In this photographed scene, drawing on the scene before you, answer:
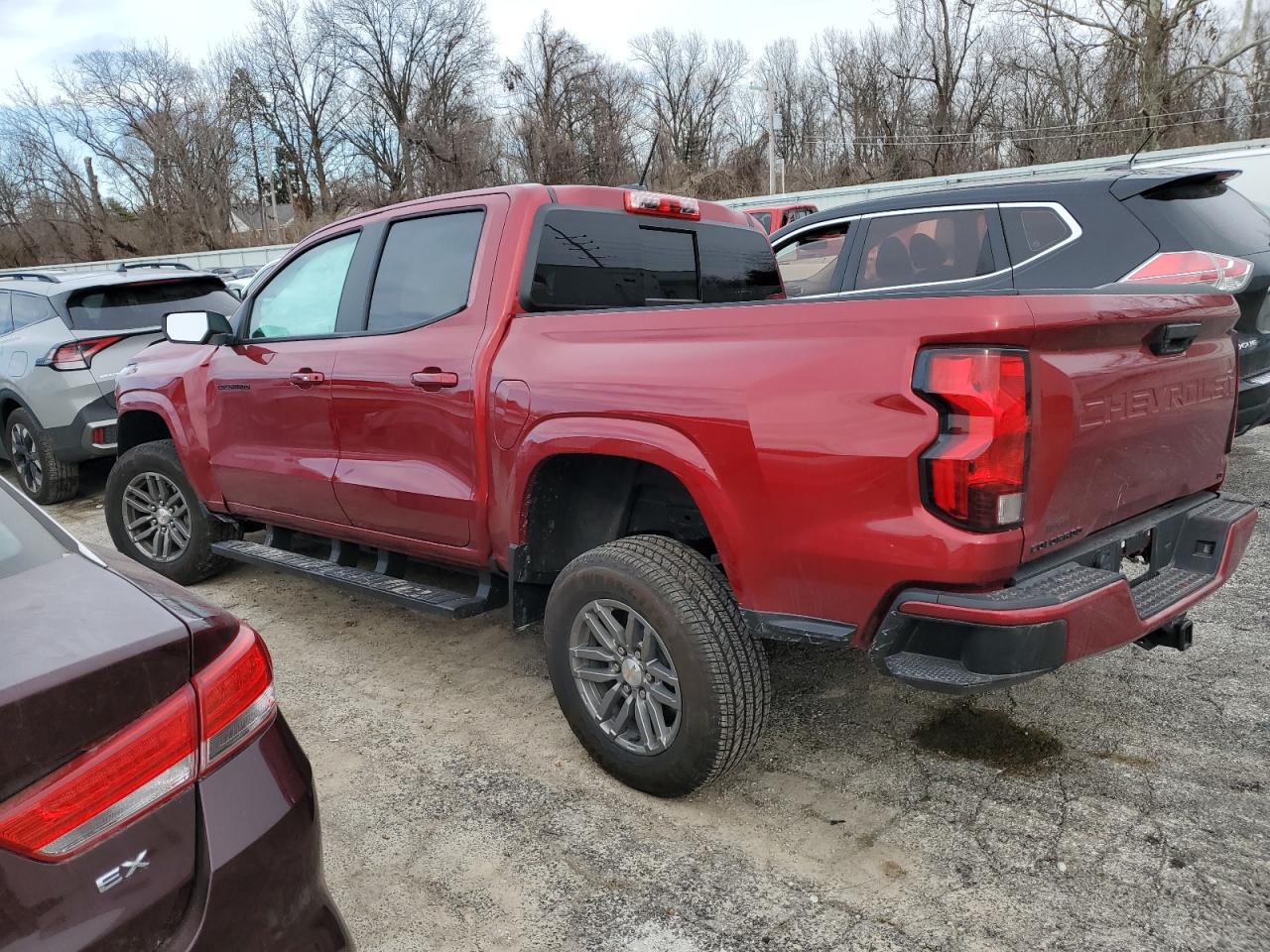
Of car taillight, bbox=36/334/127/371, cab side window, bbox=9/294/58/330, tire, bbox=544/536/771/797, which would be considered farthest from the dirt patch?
cab side window, bbox=9/294/58/330

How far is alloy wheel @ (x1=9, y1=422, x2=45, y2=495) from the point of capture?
7.19m

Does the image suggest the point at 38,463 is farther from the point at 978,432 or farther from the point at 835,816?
the point at 978,432

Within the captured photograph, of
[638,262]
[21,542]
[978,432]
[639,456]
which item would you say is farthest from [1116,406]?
[21,542]

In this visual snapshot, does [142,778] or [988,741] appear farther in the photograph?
[988,741]

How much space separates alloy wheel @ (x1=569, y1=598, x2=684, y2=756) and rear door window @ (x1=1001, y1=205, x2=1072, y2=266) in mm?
3524

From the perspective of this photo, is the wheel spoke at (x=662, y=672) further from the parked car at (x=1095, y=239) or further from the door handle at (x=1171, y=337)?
the parked car at (x=1095, y=239)

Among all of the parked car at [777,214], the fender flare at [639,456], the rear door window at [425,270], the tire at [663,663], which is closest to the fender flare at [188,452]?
the rear door window at [425,270]

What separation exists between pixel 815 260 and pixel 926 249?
1045mm

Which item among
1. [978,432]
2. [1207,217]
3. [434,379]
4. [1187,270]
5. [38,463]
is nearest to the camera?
[978,432]

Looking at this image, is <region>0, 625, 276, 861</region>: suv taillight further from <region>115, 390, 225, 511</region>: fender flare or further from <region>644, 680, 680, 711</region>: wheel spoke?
<region>115, 390, 225, 511</region>: fender flare

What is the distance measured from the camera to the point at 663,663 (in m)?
2.71

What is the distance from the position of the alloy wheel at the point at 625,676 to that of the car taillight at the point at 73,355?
5.58 m

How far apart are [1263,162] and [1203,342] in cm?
770

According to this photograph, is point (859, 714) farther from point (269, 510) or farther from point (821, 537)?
point (269, 510)
